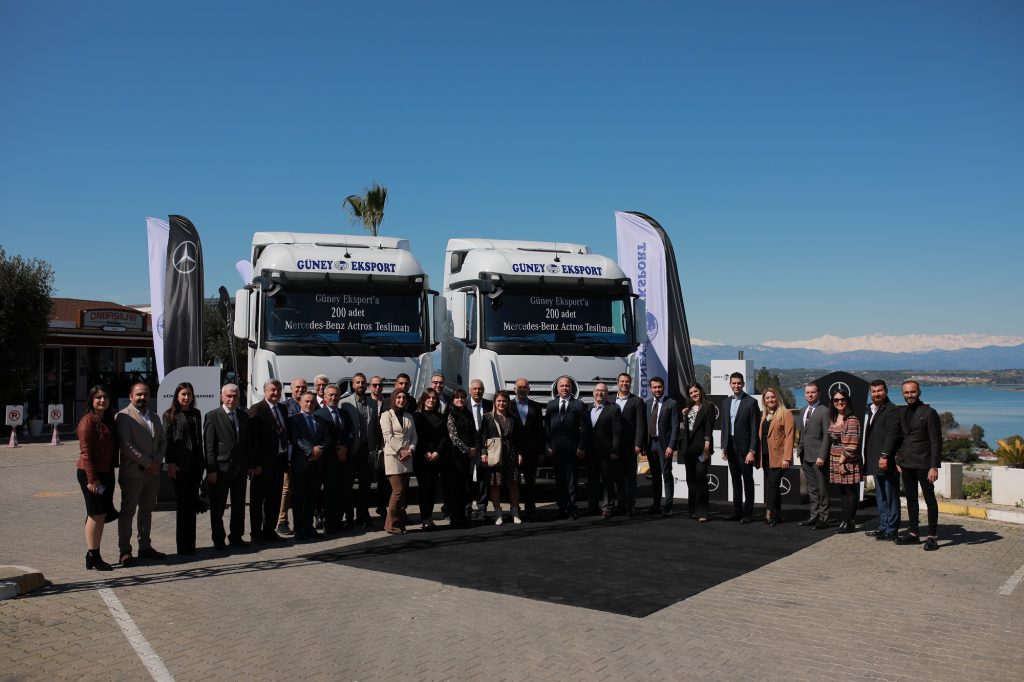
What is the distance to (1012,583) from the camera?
7.54 m

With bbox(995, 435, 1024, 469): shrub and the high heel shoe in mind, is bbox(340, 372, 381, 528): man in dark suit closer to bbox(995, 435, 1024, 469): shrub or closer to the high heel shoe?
the high heel shoe

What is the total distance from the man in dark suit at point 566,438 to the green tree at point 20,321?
2312 centimetres

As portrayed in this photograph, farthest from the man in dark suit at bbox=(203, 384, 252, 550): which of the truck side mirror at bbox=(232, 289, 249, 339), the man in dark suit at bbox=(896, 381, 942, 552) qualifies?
the man in dark suit at bbox=(896, 381, 942, 552)

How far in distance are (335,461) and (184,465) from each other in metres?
1.91

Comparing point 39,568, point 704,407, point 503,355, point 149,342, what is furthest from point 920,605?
point 149,342

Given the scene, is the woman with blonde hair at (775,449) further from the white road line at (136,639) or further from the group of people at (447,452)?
the white road line at (136,639)

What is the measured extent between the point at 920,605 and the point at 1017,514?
16.9 feet

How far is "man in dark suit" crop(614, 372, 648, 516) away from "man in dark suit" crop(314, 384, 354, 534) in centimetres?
366

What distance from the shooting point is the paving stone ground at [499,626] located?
5.28 m

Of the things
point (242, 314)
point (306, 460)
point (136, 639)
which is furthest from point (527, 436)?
point (136, 639)

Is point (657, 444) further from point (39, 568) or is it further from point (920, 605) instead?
point (39, 568)

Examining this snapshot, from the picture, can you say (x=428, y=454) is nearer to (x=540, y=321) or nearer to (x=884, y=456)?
(x=540, y=321)

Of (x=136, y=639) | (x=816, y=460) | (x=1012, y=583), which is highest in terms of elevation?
(x=816, y=460)

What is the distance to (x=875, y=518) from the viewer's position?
1122 centimetres
